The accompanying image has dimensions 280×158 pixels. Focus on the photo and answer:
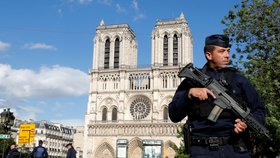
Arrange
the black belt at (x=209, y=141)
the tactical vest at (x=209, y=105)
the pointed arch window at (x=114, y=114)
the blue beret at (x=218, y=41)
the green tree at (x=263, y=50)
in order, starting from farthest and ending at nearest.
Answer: the pointed arch window at (x=114, y=114)
the green tree at (x=263, y=50)
the blue beret at (x=218, y=41)
the tactical vest at (x=209, y=105)
the black belt at (x=209, y=141)

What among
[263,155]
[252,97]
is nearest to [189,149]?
[252,97]

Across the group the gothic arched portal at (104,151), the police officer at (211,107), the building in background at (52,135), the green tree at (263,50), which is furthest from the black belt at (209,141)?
the building in background at (52,135)

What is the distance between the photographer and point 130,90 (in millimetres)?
52031

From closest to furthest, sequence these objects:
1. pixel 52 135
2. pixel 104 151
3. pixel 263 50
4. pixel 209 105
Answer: pixel 209 105
pixel 263 50
pixel 104 151
pixel 52 135

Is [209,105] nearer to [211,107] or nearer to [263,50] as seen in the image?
[211,107]

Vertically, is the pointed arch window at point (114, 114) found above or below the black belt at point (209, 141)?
above

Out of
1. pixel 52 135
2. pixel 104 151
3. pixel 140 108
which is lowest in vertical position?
pixel 104 151

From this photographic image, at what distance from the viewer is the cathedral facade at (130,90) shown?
49625mm

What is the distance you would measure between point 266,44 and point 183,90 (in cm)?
1199

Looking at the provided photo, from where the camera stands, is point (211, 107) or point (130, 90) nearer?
point (211, 107)

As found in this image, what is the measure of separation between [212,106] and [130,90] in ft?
161

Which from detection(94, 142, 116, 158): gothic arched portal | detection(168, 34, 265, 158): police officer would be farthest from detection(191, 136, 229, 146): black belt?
detection(94, 142, 116, 158): gothic arched portal

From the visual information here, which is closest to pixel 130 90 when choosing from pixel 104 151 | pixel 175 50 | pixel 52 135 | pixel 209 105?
pixel 175 50

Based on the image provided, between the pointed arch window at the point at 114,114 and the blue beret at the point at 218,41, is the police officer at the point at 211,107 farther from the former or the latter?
the pointed arch window at the point at 114,114
